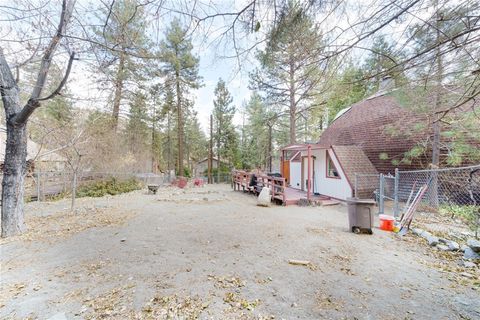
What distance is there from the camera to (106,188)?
494 inches

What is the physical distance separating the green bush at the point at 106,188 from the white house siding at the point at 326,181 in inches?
421

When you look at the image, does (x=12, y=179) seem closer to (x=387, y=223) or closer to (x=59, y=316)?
(x=59, y=316)

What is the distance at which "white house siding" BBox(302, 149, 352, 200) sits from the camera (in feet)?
30.4

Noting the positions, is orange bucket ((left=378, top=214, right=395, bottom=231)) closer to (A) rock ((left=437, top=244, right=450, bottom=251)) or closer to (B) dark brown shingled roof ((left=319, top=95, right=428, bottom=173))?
(A) rock ((left=437, top=244, right=450, bottom=251))

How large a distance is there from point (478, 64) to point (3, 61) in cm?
772

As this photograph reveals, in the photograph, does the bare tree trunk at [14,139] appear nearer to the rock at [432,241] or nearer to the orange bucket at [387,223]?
the orange bucket at [387,223]

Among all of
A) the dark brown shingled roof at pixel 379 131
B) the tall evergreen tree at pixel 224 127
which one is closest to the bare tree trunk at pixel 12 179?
the dark brown shingled roof at pixel 379 131

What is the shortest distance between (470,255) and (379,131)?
7.63 metres

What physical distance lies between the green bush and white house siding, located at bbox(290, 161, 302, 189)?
395 inches

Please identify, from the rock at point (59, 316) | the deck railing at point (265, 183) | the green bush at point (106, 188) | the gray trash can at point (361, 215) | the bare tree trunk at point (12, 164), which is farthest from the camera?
the green bush at point (106, 188)

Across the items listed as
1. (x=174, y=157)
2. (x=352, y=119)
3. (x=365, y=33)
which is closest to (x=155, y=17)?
(x=365, y=33)

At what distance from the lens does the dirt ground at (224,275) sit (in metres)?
2.43

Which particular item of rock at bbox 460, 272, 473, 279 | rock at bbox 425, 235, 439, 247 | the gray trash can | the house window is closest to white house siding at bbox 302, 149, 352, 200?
the house window

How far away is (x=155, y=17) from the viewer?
2.57 metres
